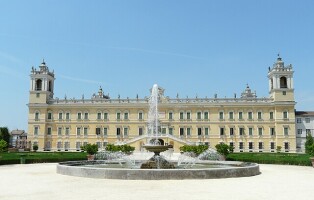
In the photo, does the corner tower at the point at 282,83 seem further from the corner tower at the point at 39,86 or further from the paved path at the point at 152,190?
the paved path at the point at 152,190

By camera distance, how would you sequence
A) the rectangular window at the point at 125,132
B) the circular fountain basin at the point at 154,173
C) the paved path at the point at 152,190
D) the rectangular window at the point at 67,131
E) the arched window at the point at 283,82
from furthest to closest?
1. the rectangular window at the point at 67,131
2. the rectangular window at the point at 125,132
3. the arched window at the point at 283,82
4. the circular fountain basin at the point at 154,173
5. the paved path at the point at 152,190

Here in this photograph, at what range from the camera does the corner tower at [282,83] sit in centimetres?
5834

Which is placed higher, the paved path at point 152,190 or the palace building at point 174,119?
the palace building at point 174,119

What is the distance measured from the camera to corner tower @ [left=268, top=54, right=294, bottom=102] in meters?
58.3

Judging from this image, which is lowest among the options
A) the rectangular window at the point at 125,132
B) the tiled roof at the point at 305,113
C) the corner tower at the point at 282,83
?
the rectangular window at the point at 125,132

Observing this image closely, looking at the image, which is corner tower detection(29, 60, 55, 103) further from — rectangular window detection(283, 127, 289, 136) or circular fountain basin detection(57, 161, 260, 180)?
circular fountain basin detection(57, 161, 260, 180)

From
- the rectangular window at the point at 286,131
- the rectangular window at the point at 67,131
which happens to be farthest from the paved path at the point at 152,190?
the rectangular window at the point at 67,131

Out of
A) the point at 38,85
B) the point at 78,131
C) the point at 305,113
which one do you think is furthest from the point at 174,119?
the point at 38,85

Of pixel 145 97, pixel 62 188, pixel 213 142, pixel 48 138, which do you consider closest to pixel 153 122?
pixel 145 97

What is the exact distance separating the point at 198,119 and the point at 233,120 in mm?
5967

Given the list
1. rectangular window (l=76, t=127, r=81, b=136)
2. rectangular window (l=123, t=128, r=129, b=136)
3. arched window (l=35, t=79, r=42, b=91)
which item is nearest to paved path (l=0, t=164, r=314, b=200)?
rectangular window (l=123, t=128, r=129, b=136)

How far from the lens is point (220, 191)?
38.9ft

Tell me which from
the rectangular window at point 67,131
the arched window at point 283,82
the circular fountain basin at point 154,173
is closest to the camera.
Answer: the circular fountain basin at point 154,173

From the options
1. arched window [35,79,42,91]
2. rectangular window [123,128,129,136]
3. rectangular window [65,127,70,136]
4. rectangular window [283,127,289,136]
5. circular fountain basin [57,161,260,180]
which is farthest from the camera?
arched window [35,79,42,91]
